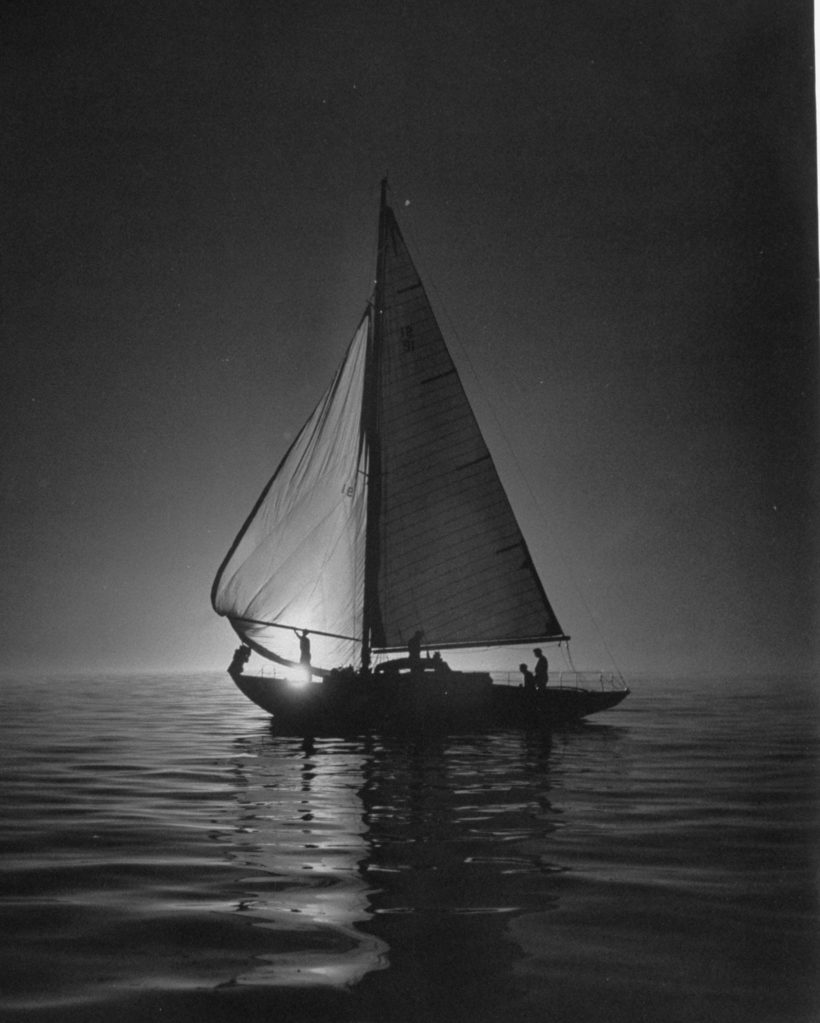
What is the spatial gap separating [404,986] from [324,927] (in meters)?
0.67

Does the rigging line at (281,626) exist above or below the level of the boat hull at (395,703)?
above

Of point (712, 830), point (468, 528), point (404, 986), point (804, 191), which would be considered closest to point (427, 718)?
point (468, 528)

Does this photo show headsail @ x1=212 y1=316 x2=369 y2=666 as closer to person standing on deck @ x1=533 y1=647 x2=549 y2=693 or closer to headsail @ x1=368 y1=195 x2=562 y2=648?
headsail @ x1=368 y1=195 x2=562 y2=648

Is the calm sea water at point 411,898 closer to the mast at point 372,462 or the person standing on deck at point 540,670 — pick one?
the mast at point 372,462

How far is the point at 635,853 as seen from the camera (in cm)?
582

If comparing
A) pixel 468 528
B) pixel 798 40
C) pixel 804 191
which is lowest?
pixel 468 528

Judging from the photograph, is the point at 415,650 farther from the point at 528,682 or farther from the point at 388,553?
the point at 528,682

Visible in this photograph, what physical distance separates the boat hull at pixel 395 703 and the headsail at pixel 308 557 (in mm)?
762

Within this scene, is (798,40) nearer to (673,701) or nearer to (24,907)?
(24,907)

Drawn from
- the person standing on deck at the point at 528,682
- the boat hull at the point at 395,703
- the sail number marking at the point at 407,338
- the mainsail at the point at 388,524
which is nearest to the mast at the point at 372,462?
the mainsail at the point at 388,524

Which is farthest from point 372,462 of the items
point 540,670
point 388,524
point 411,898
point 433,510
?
point 411,898

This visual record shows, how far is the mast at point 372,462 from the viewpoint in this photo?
15672mm

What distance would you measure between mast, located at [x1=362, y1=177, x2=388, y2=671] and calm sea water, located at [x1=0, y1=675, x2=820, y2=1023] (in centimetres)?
574

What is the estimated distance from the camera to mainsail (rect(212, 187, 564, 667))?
15680 mm
